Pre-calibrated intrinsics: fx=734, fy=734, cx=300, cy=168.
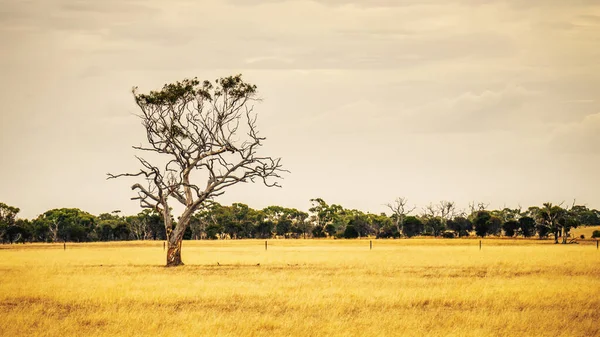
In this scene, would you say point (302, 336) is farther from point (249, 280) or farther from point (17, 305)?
point (249, 280)

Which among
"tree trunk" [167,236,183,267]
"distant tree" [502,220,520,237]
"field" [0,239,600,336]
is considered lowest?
"field" [0,239,600,336]

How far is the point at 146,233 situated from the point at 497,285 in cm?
11035

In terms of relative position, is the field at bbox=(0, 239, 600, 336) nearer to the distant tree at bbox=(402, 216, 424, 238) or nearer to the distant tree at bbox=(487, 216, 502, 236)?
the distant tree at bbox=(487, 216, 502, 236)

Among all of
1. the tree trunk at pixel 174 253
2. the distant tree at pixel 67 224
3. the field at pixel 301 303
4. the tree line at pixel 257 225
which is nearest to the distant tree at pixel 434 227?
the tree line at pixel 257 225

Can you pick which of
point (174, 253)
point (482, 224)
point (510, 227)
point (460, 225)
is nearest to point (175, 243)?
point (174, 253)

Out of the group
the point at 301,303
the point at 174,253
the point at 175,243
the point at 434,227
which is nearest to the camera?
the point at 301,303

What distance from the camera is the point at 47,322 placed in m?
20.1

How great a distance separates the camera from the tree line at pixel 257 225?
411ft

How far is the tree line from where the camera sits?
125m

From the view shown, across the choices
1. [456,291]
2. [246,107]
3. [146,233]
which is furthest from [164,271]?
[146,233]

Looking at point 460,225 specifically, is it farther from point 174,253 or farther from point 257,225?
point 174,253

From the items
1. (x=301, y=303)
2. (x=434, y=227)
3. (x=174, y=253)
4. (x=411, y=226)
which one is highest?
(x=411, y=226)

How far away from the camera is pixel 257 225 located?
A: 466 ft

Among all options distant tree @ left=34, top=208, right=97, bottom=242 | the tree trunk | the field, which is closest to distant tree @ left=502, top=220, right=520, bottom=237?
distant tree @ left=34, top=208, right=97, bottom=242
